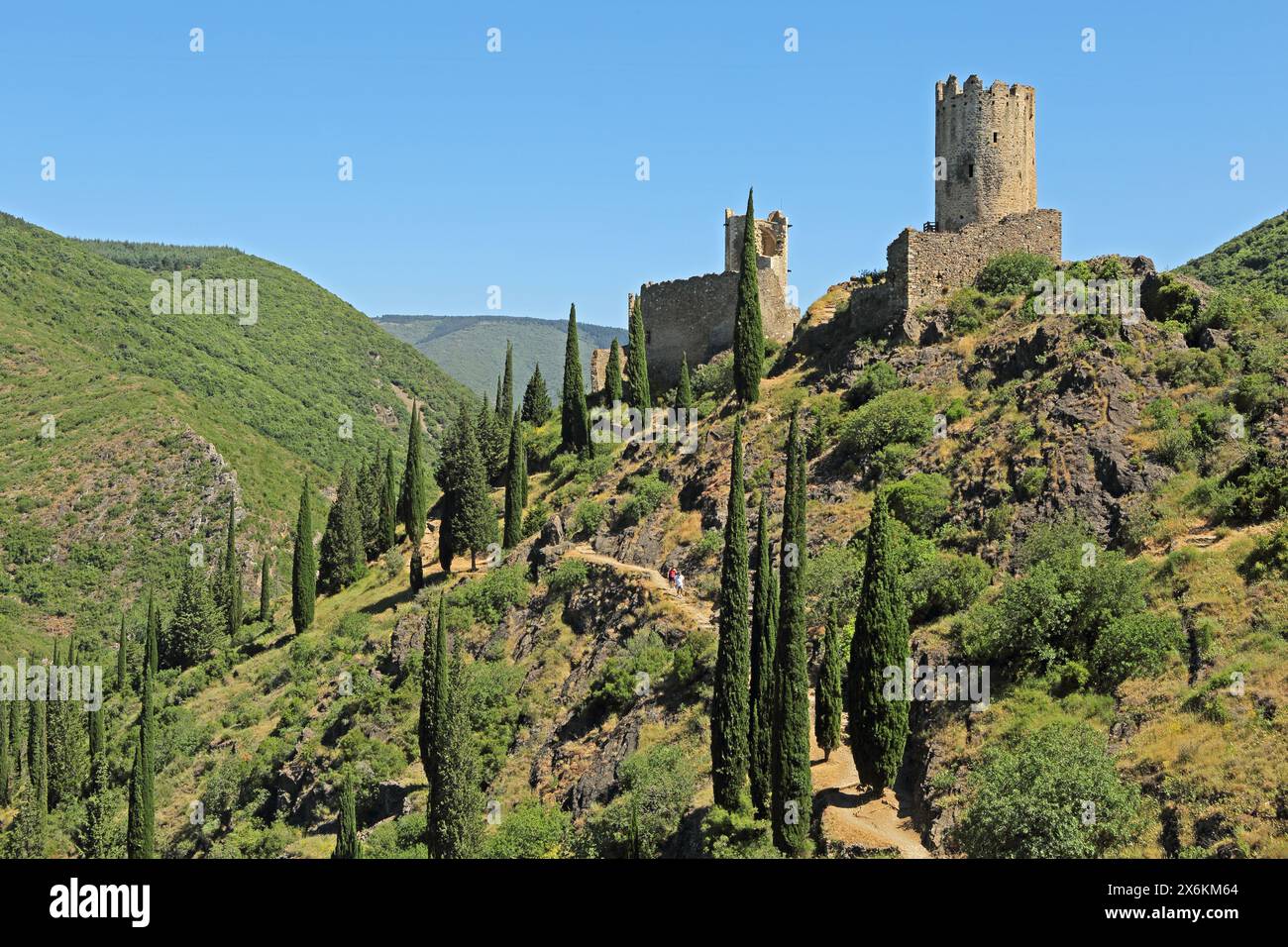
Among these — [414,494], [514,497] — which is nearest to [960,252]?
[514,497]

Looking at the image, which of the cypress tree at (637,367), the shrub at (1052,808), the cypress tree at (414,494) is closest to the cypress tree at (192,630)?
the cypress tree at (414,494)

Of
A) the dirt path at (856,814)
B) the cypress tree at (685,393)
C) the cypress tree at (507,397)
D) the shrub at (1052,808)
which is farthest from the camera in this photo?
the cypress tree at (507,397)

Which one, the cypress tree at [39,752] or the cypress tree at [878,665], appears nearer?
the cypress tree at [878,665]

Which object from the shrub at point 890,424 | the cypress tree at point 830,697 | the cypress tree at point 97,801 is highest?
the shrub at point 890,424

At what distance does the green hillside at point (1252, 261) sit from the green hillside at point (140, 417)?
218ft

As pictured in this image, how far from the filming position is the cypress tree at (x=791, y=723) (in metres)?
29.2

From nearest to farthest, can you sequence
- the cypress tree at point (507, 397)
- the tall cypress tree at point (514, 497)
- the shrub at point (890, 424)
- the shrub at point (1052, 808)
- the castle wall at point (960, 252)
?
the shrub at point (1052, 808)
the shrub at point (890, 424)
the castle wall at point (960, 252)
the tall cypress tree at point (514, 497)
the cypress tree at point (507, 397)

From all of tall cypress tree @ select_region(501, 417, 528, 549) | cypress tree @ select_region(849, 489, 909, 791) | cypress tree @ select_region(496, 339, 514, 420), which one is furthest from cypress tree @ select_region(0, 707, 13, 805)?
cypress tree @ select_region(849, 489, 909, 791)

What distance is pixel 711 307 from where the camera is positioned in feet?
209

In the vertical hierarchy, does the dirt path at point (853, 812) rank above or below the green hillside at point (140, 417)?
below

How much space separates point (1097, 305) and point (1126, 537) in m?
12.1

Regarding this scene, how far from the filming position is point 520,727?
43.6m

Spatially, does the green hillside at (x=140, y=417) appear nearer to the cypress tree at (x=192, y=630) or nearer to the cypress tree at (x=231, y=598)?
the cypress tree at (x=231, y=598)

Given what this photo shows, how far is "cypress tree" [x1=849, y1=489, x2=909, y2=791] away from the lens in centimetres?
2970
